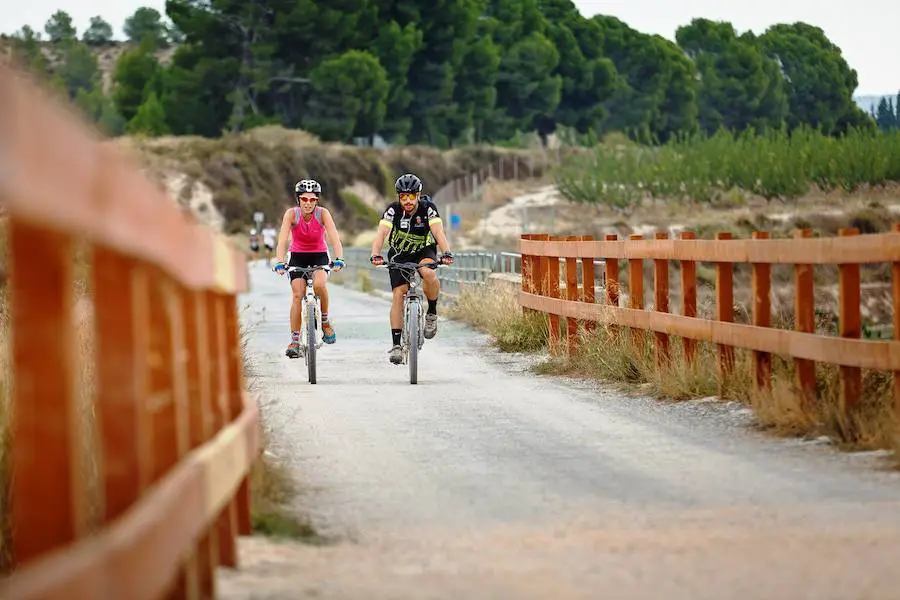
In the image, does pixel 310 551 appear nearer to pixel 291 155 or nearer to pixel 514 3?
pixel 291 155

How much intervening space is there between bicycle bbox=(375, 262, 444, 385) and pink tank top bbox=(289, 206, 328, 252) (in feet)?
2.06

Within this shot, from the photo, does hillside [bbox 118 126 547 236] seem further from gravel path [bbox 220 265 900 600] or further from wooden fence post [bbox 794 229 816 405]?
wooden fence post [bbox 794 229 816 405]

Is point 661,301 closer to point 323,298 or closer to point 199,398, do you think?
point 323,298

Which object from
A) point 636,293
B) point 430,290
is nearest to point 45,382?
point 636,293

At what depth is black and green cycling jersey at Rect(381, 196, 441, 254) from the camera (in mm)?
15992

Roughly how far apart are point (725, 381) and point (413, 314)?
11.5 feet

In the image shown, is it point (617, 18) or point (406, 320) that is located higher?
point (617, 18)

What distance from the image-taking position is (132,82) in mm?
116438

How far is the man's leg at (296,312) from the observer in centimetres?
1612

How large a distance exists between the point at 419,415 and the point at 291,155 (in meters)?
87.8

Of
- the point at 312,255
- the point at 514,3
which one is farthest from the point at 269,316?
the point at 514,3

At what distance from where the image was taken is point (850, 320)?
34.7 feet

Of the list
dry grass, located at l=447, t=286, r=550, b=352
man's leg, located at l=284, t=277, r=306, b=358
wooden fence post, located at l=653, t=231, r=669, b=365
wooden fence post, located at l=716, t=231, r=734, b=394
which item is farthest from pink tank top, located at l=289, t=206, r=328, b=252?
wooden fence post, located at l=716, t=231, r=734, b=394

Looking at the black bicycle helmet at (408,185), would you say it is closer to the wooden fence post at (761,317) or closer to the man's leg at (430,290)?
the man's leg at (430,290)
